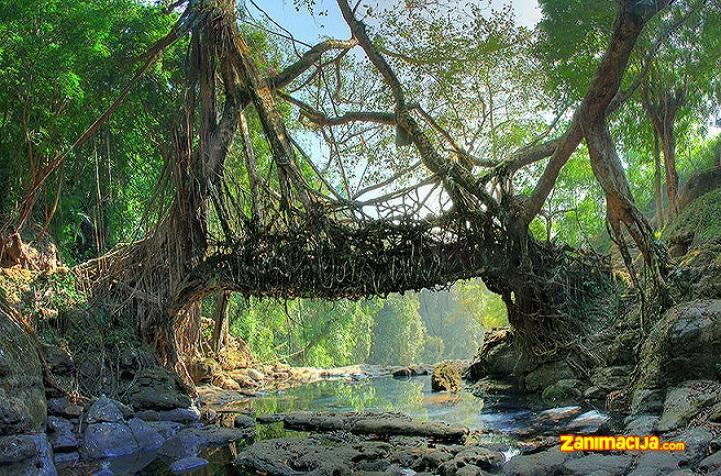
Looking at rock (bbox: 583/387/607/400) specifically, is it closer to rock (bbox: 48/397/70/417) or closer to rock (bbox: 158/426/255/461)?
rock (bbox: 158/426/255/461)

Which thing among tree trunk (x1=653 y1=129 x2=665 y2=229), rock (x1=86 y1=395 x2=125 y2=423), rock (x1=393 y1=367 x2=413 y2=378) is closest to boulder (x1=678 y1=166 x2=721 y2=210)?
tree trunk (x1=653 y1=129 x2=665 y2=229)

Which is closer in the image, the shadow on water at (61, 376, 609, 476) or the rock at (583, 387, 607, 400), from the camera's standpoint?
the shadow on water at (61, 376, 609, 476)

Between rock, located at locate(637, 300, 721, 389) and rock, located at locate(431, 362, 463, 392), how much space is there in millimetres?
5830

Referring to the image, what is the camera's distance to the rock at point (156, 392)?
9492 millimetres

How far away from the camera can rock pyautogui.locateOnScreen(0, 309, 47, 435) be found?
6293 mm

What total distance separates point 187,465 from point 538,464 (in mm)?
3597

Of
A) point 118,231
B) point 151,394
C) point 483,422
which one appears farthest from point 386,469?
point 118,231

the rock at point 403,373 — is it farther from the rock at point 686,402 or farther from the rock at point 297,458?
the rock at point 686,402

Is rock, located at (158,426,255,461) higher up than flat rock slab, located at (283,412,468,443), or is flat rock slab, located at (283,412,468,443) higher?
rock, located at (158,426,255,461)

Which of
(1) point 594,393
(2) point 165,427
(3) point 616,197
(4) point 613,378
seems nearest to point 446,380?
(1) point 594,393

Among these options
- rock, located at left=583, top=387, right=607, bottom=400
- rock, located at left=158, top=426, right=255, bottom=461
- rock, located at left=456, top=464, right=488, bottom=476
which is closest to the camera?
rock, located at left=456, top=464, right=488, bottom=476

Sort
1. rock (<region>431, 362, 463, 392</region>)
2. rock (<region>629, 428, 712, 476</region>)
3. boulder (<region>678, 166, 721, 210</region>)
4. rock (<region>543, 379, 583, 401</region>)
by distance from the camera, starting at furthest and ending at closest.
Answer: boulder (<region>678, 166, 721, 210</region>)
rock (<region>431, 362, 463, 392</region>)
rock (<region>543, 379, 583, 401</region>)
rock (<region>629, 428, 712, 476</region>)

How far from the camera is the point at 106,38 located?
364 inches

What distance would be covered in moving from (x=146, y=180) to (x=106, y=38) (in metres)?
5.43
